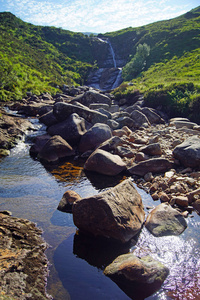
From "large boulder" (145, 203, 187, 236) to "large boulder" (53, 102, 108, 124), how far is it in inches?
412

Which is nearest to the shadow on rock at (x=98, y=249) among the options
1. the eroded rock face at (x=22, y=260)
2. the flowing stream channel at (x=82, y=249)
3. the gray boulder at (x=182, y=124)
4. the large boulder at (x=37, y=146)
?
the flowing stream channel at (x=82, y=249)

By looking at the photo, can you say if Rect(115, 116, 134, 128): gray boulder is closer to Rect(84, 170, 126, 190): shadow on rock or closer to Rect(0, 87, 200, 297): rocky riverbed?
Rect(0, 87, 200, 297): rocky riverbed

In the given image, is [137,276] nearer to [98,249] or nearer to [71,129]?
[98,249]

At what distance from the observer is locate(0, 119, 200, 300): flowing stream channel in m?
4.54

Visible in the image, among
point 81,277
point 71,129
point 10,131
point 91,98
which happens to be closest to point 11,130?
point 10,131

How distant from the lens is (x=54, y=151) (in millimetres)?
12086

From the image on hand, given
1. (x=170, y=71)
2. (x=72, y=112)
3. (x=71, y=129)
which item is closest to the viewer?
(x=71, y=129)

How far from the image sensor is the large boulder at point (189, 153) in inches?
368

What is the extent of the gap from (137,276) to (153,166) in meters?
5.89

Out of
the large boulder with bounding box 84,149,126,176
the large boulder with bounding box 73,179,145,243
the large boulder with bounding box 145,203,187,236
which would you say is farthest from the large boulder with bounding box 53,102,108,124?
the large boulder with bounding box 145,203,187,236

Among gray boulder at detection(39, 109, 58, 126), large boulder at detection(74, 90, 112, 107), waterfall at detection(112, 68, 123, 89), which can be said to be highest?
large boulder at detection(74, 90, 112, 107)

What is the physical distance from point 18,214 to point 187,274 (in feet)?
17.5

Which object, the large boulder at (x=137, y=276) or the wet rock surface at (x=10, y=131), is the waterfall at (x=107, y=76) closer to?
the wet rock surface at (x=10, y=131)

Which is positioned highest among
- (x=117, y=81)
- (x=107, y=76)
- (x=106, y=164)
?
(x=107, y=76)
